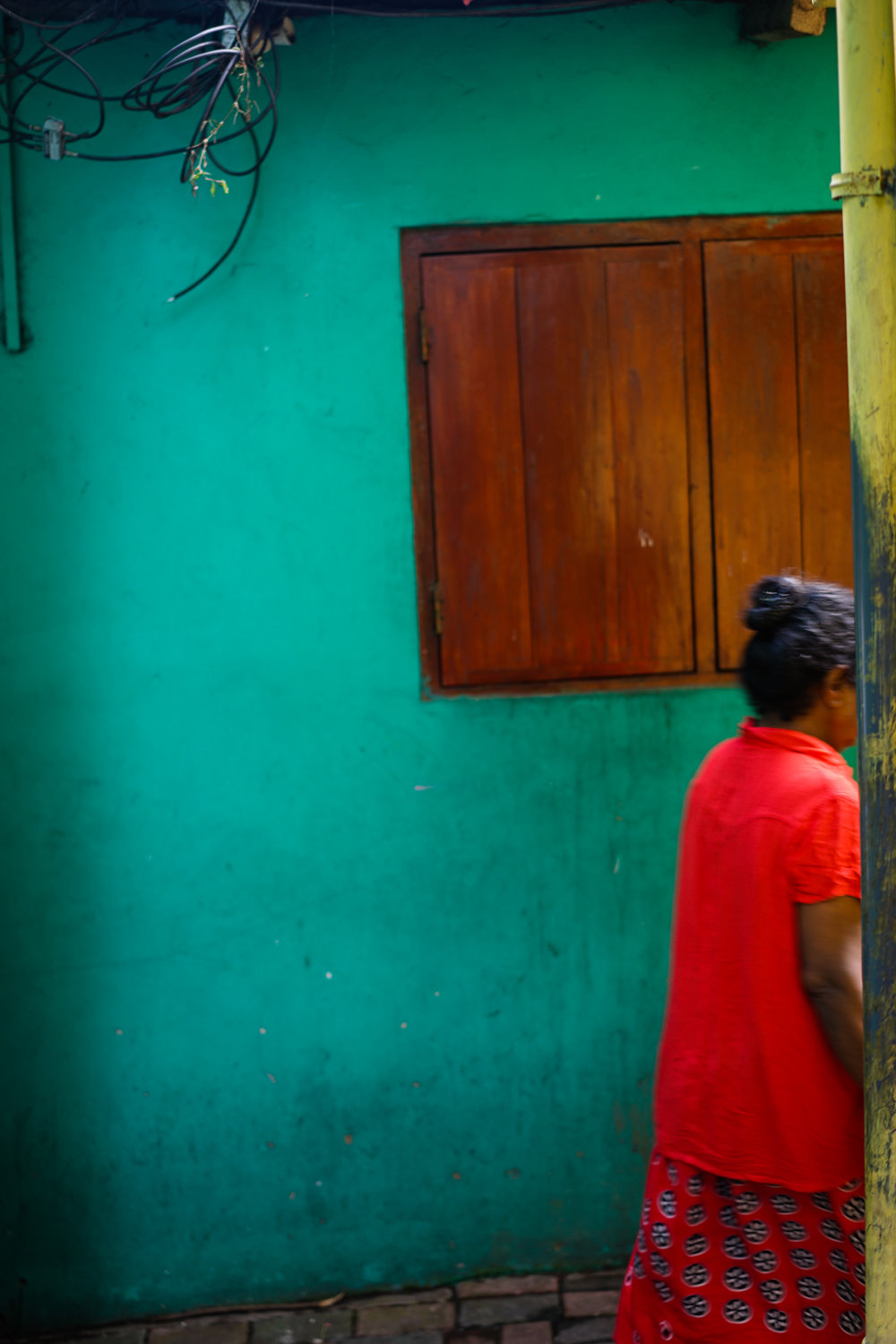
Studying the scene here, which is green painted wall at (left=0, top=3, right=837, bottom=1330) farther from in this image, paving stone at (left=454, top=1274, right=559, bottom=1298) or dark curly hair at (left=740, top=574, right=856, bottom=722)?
dark curly hair at (left=740, top=574, right=856, bottom=722)

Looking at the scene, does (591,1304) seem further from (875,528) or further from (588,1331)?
(875,528)

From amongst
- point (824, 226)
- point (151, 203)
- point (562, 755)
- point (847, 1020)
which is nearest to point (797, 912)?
point (847, 1020)

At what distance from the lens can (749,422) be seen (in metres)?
3.40

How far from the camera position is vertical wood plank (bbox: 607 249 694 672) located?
3354mm

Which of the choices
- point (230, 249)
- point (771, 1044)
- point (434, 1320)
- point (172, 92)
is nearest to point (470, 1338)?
point (434, 1320)

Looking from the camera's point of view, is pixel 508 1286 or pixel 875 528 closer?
pixel 875 528

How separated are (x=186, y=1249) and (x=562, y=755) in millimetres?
1783

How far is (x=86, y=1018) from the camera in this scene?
3.40 m

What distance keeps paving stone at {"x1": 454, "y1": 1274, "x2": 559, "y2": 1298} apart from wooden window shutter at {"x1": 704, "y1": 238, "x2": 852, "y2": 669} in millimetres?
1848

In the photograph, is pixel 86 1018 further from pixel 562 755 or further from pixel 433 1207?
pixel 562 755

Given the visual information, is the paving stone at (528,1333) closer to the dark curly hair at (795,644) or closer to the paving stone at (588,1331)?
the paving stone at (588,1331)

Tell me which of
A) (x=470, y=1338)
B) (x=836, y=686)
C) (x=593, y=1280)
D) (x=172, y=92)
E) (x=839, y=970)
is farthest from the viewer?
(x=593, y=1280)

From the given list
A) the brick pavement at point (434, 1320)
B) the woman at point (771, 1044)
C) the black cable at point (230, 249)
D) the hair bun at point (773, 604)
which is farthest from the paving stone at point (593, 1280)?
the black cable at point (230, 249)

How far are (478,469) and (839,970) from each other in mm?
1938
